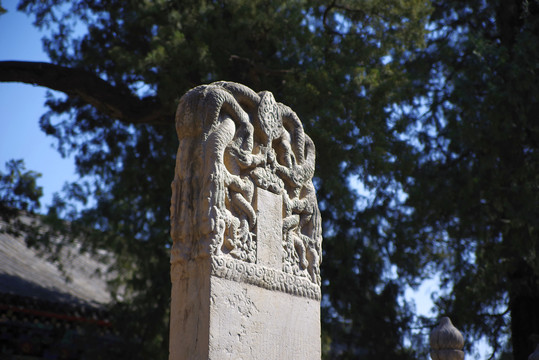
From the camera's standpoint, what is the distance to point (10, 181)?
939cm

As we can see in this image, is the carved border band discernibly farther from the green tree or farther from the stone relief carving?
the green tree

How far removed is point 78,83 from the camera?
928 centimetres

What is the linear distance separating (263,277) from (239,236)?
0.30 meters

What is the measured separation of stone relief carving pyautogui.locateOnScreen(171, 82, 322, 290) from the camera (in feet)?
13.4

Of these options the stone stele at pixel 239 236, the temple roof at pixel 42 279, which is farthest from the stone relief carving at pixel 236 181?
the temple roof at pixel 42 279

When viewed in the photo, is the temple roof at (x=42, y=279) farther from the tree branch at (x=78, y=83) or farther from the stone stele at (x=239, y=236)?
the stone stele at (x=239, y=236)

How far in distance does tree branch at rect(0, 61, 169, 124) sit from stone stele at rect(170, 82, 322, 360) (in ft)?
16.1

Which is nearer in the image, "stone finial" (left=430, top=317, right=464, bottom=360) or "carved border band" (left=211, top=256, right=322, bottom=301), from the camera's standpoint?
"carved border band" (left=211, top=256, right=322, bottom=301)

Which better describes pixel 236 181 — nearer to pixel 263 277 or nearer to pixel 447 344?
pixel 263 277

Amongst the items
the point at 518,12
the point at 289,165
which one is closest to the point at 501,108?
the point at 518,12

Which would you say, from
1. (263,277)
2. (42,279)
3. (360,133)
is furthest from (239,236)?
(42,279)

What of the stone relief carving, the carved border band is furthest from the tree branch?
the carved border band

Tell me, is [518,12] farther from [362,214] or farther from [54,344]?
[54,344]

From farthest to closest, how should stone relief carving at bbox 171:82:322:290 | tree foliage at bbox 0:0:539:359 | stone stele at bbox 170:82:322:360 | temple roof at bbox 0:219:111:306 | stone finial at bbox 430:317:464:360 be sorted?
temple roof at bbox 0:219:111:306
tree foliage at bbox 0:0:539:359
stone finial at bbox 430:317:464:360
stone relief carving at bbox 171:82:322:290
stone stele at bbox 170:82:322:360
